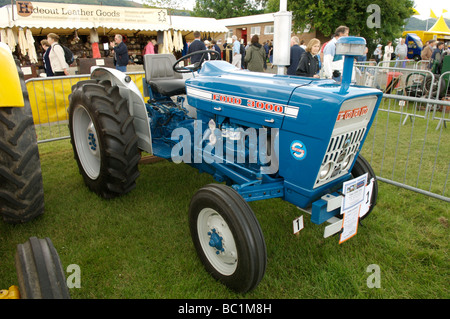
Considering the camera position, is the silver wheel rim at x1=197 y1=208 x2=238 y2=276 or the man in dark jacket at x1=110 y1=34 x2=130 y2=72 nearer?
the silver wheel rim at x1=197 y1=208 x2=238 y2=276

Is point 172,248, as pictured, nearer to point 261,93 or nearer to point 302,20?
point 261,93

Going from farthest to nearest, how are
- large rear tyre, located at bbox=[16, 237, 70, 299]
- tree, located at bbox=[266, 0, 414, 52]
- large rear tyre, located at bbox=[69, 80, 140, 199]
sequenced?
1. tree, located at bbox=[266, 0, 414, 52]
2. large rear tyre, located at bbox=[69, 80, 140, 199]
3. large rear tyre, located at bbox=[16, 237, 70, 299]

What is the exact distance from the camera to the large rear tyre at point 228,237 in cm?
201

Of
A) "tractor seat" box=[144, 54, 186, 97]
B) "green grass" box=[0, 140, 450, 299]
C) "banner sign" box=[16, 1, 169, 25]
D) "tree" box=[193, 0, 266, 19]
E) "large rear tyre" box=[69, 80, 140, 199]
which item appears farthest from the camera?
"tree" box=[193, 0, 266, 19]

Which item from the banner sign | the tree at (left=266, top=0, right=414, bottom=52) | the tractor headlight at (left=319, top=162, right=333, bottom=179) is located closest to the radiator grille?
the tractor headlight at (left=319, top=162, right=333, bottom=179)

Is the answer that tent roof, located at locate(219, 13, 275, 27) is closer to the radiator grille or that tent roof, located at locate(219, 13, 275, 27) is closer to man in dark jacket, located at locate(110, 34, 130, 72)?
man in dark jacket, located at locate(110, 34, 130, 72)

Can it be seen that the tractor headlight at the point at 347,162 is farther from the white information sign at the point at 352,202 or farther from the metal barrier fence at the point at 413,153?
the metal barrier fence at the point at 413,153

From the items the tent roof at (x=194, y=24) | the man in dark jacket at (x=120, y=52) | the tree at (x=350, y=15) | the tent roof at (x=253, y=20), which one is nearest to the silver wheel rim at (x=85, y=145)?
the man in dark jacket at (x=120, y=52)

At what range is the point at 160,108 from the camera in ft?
12.5

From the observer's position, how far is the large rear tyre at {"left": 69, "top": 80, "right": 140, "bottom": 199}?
307 centimetres

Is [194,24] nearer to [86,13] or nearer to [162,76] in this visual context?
[86,13]

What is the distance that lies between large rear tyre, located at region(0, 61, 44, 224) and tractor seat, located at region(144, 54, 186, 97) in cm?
144

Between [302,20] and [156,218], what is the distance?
2516 cm

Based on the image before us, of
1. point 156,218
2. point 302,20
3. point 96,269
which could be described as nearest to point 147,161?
point 156,218
